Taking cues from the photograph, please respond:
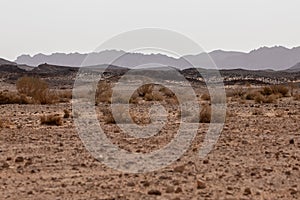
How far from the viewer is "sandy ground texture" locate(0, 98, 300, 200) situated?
11.3m

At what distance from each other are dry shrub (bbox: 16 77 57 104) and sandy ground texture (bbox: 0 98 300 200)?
1645cm

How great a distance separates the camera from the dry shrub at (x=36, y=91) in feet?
124

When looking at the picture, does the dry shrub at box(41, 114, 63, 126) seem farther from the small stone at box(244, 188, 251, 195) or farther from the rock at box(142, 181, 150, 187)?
the small stone at box(244, 188, 251, 195)

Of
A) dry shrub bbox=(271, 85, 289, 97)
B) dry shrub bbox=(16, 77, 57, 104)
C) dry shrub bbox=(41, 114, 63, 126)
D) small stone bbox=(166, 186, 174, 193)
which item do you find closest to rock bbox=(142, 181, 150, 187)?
small stone bbox=(166, 186, 174, 193)

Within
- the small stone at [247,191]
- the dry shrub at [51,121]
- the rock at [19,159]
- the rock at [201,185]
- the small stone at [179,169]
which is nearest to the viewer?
the small stone at [247,191]

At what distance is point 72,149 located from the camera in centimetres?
1664

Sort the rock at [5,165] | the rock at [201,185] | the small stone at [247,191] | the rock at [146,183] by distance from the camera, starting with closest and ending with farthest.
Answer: the small stone at [247,191]
the rock at [201,185]
the rock at [146,183]
the rock at [5,165]

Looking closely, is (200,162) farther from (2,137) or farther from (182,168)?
(2,137)

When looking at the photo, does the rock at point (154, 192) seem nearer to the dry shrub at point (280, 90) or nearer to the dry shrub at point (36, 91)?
the dry shrub at point (36, 91)

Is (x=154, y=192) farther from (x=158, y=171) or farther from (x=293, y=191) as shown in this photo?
(x=293, y=191)

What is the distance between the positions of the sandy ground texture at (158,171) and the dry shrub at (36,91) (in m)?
16.4

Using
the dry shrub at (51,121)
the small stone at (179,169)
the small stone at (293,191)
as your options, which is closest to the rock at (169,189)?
the small stone at (179,169)

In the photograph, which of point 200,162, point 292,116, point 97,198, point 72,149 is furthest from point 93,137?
point 292,116

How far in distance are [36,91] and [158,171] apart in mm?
30474
